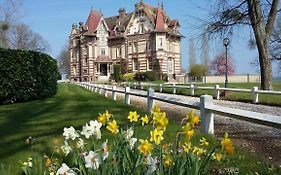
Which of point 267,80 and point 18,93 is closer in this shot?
point 18,93

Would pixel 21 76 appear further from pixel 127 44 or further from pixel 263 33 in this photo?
pixel 127 44

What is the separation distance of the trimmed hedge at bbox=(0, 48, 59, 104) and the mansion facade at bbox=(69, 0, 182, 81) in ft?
159

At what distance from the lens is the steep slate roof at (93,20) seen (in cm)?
7838

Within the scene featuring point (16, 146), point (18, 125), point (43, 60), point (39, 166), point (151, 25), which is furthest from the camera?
point (151, 25)

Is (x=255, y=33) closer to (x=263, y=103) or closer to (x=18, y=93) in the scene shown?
(x=263, y=103)

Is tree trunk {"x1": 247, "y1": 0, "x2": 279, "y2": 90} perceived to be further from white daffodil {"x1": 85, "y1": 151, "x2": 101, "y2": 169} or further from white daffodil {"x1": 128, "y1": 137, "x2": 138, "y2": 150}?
white daffodil {"x1": 85, "y1": 151, "x2": 101, "y2": 169}

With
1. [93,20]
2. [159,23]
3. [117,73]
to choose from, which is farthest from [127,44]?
[93,20]

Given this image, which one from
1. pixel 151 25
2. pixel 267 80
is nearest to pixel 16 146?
pixel 267 80

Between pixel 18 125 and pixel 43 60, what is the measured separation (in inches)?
485

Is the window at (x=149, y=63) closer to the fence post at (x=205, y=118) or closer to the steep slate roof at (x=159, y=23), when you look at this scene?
the steep slate roof at (x=159, y=23)

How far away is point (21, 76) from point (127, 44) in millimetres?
56402

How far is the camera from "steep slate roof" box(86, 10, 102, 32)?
257 ft

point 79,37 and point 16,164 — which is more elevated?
point 79,37

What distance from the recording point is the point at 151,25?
71.0 m
